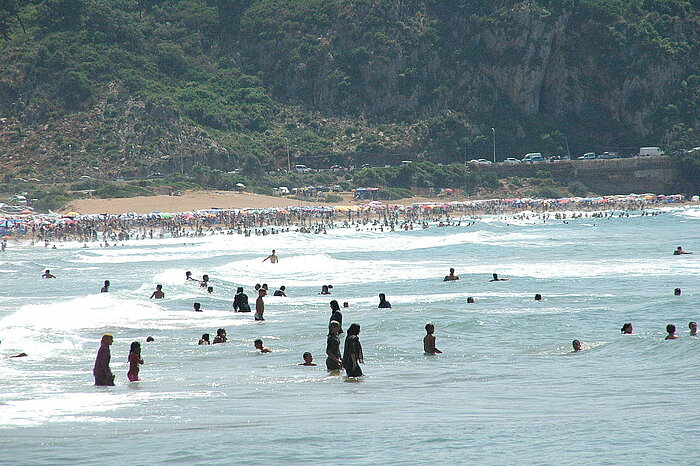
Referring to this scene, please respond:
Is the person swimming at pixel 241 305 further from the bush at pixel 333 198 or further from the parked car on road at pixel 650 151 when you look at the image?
the parked car on road at pixel 650 151

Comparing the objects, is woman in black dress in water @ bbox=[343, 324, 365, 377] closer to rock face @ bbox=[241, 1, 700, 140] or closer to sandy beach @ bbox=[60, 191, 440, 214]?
sandy beach @ bbox=[60, 191, 440, 214]

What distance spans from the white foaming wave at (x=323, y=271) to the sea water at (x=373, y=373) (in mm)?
282

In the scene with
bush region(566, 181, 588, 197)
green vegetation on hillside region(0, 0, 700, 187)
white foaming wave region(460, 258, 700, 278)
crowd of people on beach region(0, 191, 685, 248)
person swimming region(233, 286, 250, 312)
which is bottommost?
person swimming region(233, 286, 250, 312)

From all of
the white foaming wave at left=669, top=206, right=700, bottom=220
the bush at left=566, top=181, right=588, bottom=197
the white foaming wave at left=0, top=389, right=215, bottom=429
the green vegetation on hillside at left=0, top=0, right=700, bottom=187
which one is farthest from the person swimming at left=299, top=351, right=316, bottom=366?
the bush at left=566, top=181, right=588, bottom=197

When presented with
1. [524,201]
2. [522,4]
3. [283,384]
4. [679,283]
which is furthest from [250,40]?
[283,384]

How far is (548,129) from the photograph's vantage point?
10538 cm

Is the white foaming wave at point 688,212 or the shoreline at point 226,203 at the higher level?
the shoreline at point 226,203

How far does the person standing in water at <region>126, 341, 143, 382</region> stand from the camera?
13.9m

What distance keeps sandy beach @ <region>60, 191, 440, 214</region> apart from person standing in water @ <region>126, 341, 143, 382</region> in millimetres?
62189

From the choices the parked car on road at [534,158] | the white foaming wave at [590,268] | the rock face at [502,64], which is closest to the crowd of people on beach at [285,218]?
the parked car on road at [534,158]

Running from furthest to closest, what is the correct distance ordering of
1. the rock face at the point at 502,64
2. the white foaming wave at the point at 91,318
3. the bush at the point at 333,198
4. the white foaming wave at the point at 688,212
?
the rock face at the point at 502,64 < the bush at the point at 333,198 < the white foaming wave at the point at 688,212 < the white foaming wave at the point at 91,318

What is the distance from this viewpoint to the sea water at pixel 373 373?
31.4 feet

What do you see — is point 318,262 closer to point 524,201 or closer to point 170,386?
point 170,386

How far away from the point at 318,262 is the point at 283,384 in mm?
26393
